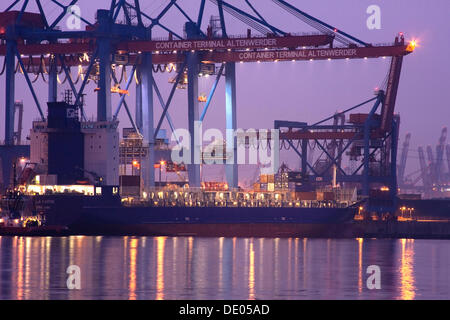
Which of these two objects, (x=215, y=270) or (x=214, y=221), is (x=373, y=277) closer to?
(x=215, y=270)

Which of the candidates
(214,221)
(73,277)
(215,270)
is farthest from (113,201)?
(73,277)

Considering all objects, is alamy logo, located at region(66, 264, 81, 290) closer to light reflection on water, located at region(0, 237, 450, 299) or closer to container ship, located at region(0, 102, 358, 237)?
light reflection on water, located at region(0, 237, 450, 299)

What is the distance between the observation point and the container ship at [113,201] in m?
87.4

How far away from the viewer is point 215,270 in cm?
5950

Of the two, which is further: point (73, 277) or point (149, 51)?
point (149, 51)

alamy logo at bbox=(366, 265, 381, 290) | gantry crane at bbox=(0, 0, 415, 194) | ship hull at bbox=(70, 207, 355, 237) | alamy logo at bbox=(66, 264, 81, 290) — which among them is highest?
gantry crane at bbox=(0, 0, 415, 194)

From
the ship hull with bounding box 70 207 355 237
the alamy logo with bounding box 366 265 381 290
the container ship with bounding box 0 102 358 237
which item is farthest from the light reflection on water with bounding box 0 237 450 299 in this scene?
the ship hull with bounding box 70 207 355 237

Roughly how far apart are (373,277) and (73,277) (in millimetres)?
15973

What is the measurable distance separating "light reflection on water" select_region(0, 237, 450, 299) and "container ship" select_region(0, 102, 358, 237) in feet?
13.9

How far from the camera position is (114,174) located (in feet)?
299

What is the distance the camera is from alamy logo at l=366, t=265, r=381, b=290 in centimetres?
5341

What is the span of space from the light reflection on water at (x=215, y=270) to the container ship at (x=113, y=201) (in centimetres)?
425

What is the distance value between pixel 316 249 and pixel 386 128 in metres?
28.2
